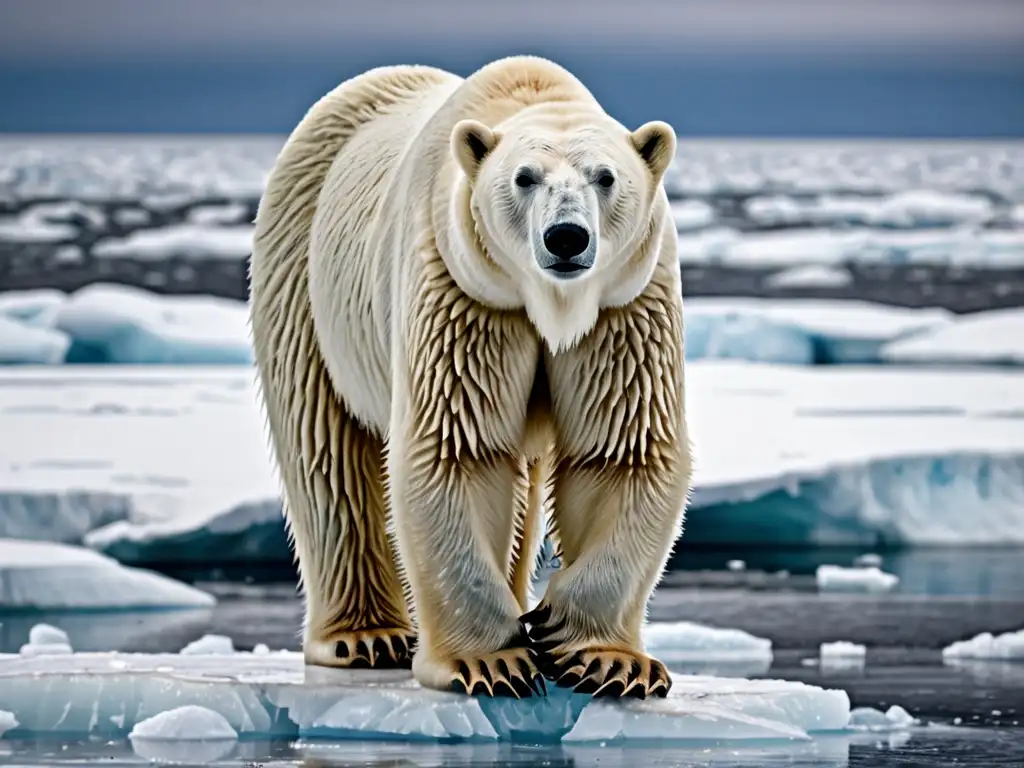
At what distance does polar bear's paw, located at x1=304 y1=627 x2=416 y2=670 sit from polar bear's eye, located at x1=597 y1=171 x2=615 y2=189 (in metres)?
1.57

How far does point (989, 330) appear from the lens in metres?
15.5

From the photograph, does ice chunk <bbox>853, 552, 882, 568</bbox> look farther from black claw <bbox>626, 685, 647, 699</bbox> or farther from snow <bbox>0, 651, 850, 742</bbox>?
black claw <bbox>626, 685, 647, 699</bbox>

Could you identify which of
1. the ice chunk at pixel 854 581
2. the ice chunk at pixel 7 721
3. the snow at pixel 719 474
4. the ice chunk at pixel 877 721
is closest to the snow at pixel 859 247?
the snow at pixel 719 474

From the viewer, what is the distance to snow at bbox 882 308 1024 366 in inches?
575

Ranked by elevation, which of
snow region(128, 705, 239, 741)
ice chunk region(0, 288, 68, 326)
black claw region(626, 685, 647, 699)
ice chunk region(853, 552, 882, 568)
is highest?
black claw region(626, 685, 647, 699)

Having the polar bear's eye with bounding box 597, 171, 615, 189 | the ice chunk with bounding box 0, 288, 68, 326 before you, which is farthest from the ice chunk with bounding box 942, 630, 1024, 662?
the ice chunk with bounding box 0, 288, 68, 326

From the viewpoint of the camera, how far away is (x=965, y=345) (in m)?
14.8

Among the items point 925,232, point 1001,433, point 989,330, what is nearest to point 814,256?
point 925,232

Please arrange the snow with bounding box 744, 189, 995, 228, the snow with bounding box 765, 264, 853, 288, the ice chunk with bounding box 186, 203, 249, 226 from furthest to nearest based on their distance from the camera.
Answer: the ice chunk with bounding box 186, 203, 249, 226 → the snow with bounding box 744, 189, 995, 228 → the snow with bounding box 765, 264, 853, 288

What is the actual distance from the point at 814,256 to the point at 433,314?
1726 cm

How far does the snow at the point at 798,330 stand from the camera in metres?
14.4

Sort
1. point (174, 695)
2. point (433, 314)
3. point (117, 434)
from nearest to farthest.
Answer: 1. point (433, 314)
2. point (174, 695)
3. point (117, 434)

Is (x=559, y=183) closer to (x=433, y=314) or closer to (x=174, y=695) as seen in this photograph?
(x=433, y=314)

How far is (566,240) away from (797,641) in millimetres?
3749
